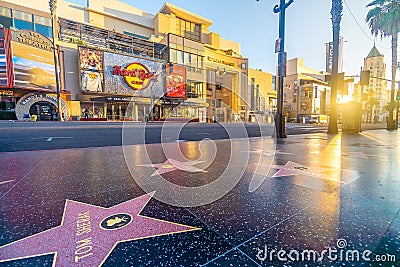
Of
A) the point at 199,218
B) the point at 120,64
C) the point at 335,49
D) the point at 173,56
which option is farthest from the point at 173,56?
the point at 199,218

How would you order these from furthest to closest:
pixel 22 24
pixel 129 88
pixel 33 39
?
pixel 129 88, pixel 22 24, pixel 33 39

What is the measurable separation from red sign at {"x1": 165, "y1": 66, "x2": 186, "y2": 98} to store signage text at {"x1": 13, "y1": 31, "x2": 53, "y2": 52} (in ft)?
56.5

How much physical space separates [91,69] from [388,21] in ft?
112

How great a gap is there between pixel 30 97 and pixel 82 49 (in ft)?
29.7

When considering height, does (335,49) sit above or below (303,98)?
below

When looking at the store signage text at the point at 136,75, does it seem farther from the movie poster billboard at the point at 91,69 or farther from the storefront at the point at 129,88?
the movie poster billboard at the point at 91,69

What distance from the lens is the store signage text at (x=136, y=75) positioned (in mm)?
30056

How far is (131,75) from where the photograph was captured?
3100 centimetres

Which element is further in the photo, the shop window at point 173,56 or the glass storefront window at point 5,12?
the shop window at point 173,56

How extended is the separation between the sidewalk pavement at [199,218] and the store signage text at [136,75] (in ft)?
97.6

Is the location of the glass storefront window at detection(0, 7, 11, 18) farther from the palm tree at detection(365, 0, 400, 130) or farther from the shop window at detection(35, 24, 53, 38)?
the palm tree at detection(365, 0, 400, 130)

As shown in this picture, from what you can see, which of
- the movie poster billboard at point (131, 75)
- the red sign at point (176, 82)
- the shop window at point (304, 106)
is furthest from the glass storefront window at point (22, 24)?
the shop window at point (304, 106)

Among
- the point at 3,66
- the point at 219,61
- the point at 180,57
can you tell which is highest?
the point at 219,61

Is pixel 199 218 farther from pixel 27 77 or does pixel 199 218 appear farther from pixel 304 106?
pixel 304 106
